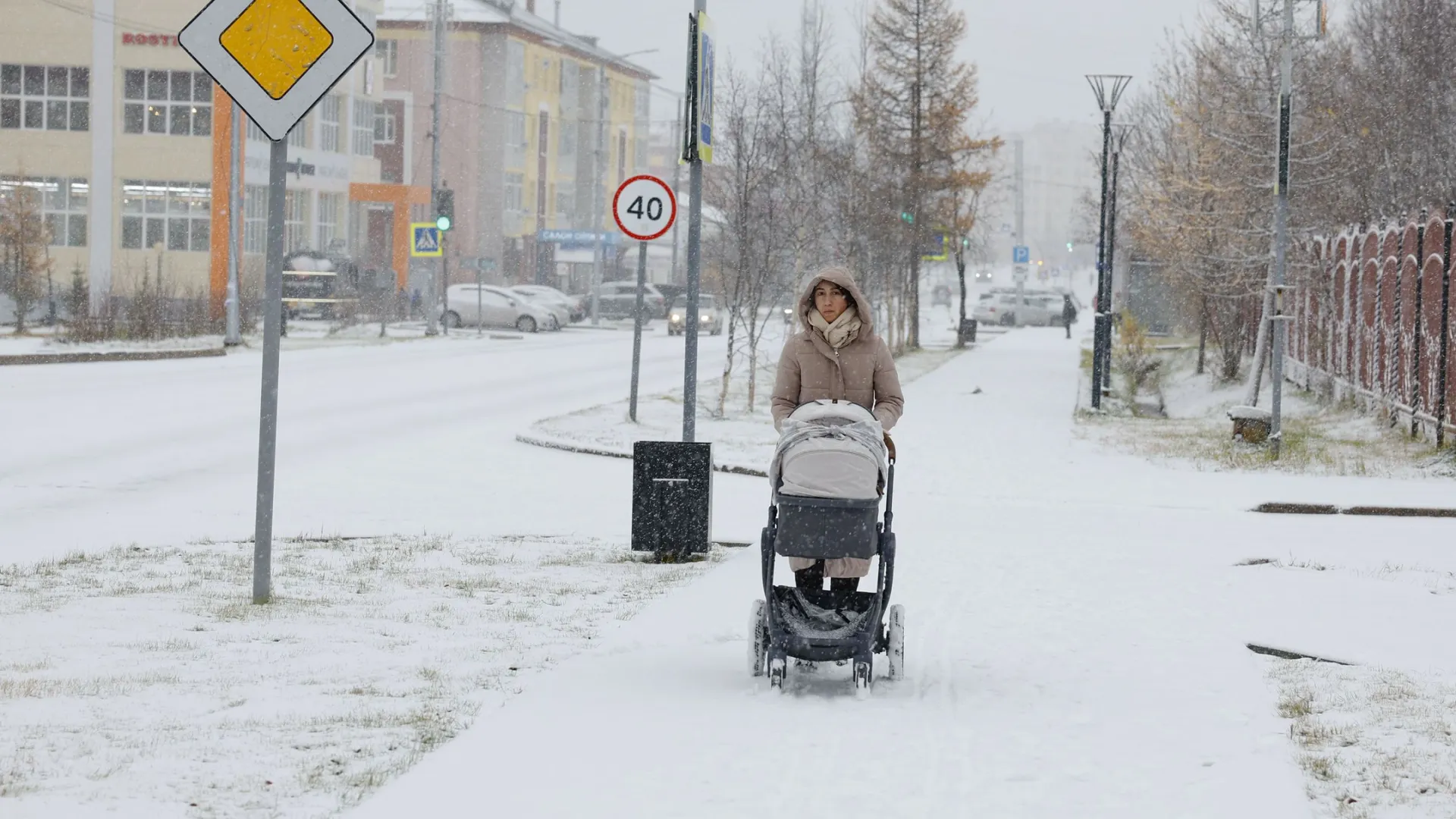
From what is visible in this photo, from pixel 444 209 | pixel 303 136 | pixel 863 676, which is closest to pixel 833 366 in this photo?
pixel 863 676

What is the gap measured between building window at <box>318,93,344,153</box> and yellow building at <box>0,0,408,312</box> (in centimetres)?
807

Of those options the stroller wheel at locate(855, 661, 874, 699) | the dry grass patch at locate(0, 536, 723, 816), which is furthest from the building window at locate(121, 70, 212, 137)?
the stroller wheel at locate(855, 661, 874, 699)

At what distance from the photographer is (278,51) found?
7953 millimetres

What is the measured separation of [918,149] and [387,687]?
137 feet

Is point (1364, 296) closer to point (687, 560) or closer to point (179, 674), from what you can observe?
point (687, 560)

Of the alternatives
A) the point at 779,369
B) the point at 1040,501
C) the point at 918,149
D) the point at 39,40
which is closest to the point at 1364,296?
the point at 1040,501

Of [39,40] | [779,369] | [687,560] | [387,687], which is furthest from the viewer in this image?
[39,40]

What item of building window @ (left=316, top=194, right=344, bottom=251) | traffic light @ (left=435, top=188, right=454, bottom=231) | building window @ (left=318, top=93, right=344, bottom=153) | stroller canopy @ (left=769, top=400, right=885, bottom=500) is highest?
building window @ (left=318, top=93, right=344, bottom=153)

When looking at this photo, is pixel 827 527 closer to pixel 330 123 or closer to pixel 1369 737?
pixel 1369 737

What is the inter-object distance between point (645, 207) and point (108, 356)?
632 inches

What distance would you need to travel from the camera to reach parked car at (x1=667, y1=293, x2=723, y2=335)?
5144cm

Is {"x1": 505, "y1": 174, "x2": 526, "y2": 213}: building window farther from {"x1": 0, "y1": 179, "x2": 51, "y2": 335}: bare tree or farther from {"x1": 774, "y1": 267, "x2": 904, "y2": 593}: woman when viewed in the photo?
{"x1": 774, "y1": 267, "x2": 904, "y2": 593}: woman

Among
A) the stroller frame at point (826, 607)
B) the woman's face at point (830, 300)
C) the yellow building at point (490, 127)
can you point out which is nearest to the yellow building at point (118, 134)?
the yellow building at point (490, 127)

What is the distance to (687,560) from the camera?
1042 centimetres
